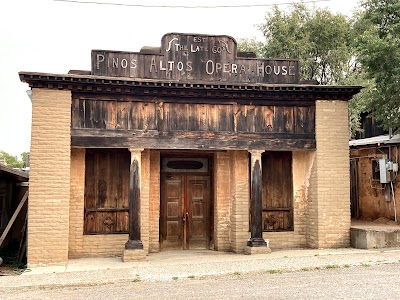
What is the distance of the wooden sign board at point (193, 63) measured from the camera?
12.4 meters

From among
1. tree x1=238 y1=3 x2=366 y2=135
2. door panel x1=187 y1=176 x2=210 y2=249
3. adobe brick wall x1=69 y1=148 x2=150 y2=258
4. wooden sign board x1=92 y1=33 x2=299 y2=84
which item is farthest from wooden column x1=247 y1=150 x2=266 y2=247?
tree x1=238 y1=3 x2=366 y2=135

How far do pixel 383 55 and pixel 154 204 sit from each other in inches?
332

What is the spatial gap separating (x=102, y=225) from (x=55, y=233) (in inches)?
61.7

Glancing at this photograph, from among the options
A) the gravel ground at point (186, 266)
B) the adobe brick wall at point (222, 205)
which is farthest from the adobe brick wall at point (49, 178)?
the adobe brick wall at point (222, 205)

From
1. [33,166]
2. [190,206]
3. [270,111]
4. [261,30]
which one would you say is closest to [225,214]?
[190,206]

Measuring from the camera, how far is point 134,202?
12.1 metres

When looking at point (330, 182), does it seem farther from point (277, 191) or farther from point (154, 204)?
point (154, 204)

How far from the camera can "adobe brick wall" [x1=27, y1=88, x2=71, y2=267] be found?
11289mm

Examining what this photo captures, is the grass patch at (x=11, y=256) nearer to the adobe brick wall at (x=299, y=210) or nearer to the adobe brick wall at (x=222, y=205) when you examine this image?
the adobe brick wall at (x=222, y=205)

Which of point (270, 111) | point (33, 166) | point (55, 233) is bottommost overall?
point (55, 233)

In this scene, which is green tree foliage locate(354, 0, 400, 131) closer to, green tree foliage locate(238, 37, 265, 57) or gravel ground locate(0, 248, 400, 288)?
gravel ground locate(0, 248, 400, 288)

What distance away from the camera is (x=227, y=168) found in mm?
13562

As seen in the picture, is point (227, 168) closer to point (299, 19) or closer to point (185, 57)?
point (185, 57)

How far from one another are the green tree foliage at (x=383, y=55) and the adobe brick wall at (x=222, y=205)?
18.1ft
